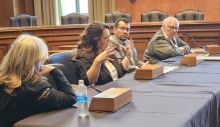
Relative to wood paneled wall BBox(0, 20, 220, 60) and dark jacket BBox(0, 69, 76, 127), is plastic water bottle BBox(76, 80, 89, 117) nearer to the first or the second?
dark jacket BBox(0, 69, 76, 127)

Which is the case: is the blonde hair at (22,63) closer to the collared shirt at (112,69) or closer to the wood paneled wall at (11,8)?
the collared shirt at (112,69)

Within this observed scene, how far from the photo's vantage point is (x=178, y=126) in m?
1.57

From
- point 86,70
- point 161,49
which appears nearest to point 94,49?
point 86,70

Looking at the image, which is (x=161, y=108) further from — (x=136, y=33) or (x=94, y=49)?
(x=136, y=33)

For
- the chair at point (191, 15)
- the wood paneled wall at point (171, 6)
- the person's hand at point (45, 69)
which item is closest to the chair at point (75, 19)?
the chair at point (191, 15)

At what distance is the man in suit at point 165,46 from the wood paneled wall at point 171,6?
339cm

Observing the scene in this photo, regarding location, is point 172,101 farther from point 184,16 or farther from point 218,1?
point 218,1

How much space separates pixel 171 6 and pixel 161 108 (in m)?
6.49

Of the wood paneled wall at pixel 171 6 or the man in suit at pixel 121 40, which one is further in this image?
the wood paneled wall at pixel 171 6

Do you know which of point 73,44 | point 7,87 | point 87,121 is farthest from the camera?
point 73,44

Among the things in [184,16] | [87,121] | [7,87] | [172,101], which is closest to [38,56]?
[7,87]

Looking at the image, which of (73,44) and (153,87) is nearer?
(153,87)

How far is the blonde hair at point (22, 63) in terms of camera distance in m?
1.84

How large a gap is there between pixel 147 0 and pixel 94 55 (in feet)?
18.1
